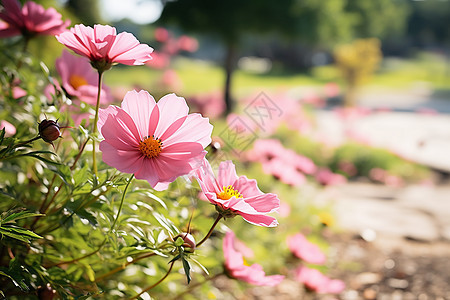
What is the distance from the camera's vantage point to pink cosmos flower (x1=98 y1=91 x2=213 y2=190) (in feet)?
1.78

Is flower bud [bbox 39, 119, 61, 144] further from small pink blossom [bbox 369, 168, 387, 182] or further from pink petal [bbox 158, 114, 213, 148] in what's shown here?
small pink blossom [bbox 369, 168, 387, 182]

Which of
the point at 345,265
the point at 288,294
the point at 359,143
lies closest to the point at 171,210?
the point at 288,294

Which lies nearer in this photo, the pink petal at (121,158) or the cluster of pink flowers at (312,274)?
the pink petal at (121,158)

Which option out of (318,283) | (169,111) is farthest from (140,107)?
(318,283)

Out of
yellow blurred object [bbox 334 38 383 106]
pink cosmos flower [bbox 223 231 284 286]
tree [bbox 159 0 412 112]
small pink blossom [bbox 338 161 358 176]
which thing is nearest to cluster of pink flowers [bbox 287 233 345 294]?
pink cosmos flower [bbox 223 231 284 286]

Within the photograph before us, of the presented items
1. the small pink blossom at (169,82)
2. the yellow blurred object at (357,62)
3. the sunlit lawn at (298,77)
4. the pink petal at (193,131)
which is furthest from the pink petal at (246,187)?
the sunlit lawn at (298,77)

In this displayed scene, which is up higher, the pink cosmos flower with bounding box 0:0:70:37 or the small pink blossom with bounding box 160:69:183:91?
the small pink blossom with bounding box 160:69:183:91

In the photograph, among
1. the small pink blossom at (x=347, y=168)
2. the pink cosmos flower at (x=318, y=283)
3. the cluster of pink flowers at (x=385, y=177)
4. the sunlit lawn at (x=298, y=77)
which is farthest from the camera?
the sunlit lawn at (x=298, y=77)

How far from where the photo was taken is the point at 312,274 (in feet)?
4.14

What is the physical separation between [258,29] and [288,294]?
6.08m

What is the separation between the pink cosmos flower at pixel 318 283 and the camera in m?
1.21

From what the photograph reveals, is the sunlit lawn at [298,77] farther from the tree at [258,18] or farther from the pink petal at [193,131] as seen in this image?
the pink petal at [193,131]

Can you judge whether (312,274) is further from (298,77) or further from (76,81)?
(298,77)

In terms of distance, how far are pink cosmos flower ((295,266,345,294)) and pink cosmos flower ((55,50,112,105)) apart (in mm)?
706
